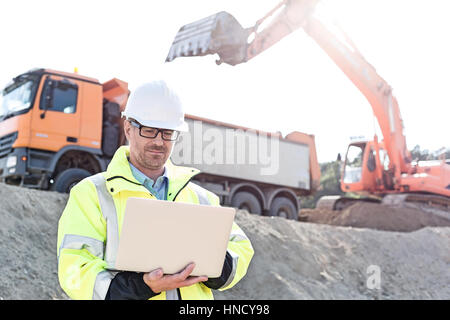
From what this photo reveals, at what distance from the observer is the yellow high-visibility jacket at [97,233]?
1.77 meters

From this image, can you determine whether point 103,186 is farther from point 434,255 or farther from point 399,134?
point 399,134

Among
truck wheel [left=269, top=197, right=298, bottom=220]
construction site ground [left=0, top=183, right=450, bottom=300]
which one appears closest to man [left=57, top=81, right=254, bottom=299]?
construction site ground [left=0, top=183, right=450, bottom=300]

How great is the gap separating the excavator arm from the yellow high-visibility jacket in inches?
320

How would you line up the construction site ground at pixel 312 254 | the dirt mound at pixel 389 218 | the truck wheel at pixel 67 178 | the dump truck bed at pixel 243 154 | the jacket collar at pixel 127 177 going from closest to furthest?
the jacket collar at pixel 127 177
the construction site ground at pixel 312 254
the truck wheel at pixel 67 178
the dump truck bed at pixel 243 154
the dirt mound at pixel 389 218

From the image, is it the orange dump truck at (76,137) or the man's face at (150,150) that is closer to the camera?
the man's face at (150,150)

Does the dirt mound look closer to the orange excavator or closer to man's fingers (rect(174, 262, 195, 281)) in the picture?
the orange excavator

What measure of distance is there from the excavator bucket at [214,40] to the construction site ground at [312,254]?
137 inches

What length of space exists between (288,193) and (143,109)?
1151 centimetres

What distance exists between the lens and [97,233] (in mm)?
1859

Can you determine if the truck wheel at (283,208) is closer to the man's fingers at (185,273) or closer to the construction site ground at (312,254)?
the construction site ground at (312,254)

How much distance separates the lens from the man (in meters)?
1.77

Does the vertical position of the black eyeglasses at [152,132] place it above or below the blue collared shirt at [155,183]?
above

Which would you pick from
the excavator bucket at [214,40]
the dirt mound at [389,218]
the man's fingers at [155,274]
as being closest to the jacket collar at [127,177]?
the man's fingers at [155,274]
